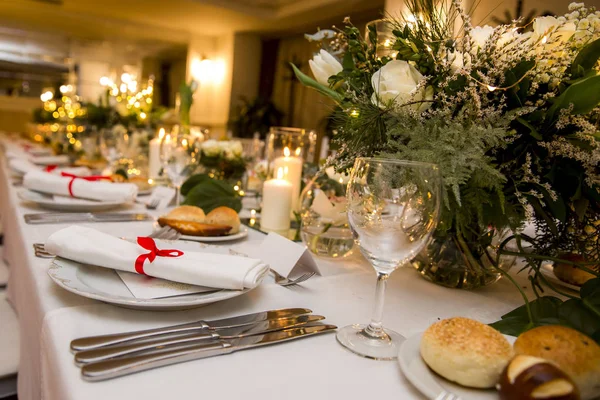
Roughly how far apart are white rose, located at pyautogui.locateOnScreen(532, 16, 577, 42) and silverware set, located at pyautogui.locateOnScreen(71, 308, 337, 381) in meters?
0.63

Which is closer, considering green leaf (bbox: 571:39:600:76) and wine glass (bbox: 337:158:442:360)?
wine glass (bbox: 337:158:442:360)

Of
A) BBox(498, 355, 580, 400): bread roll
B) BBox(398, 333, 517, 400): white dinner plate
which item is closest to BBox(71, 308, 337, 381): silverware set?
BBox(398, 333, 517, 400): white dinner plate

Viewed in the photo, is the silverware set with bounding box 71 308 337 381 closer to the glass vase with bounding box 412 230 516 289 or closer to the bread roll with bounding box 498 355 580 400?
the bread roll with bounding box 498 355 580 400

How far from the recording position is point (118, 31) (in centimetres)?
895

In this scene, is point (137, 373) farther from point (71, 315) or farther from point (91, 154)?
point (91, 154)

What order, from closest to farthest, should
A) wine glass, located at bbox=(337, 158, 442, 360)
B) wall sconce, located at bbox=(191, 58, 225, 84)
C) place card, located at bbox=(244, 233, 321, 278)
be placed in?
wine glass, located at bbox=(337, 158, 442, 360) → place card, located at bbox=(244, 233, 321, 278) → wall sconce, located at bbox=(191, 58, 225, 84)

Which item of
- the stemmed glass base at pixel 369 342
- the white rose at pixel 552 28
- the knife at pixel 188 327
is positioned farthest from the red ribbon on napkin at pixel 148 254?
the white rose at pixel 552 28

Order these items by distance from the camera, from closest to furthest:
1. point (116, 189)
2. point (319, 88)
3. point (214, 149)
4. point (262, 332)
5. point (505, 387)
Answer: point (505, 387) < point (262, 332) < point (319, 88) < point (116, 189) < point (214, 149)

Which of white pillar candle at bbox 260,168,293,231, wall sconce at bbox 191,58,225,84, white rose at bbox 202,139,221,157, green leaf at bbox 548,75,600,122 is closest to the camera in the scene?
green leaf at bbox 548,75,600,122

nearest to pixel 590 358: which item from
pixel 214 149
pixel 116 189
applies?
pixel 116 189

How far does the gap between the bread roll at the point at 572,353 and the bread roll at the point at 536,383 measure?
5 centimetres

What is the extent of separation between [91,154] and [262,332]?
253 cm

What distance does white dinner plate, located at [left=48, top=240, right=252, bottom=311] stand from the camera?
0.58m

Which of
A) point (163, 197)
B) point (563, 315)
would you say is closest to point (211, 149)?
point (163, 197)
